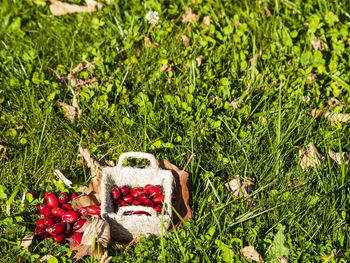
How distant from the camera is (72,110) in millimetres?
3537

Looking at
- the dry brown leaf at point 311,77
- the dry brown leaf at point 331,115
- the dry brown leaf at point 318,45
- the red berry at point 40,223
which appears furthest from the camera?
the dry brown leaf at point 318,45

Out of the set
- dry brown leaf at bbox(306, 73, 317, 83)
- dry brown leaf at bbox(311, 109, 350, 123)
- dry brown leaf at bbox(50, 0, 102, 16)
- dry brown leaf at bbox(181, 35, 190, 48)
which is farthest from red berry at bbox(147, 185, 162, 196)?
dry brown leaf at bbox(50, 0, 102, 16)

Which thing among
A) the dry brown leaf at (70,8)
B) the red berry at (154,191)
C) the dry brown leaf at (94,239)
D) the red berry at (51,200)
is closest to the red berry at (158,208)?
the red berry at (154,191)

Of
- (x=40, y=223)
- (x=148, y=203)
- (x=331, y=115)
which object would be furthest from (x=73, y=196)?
(x=331, y=115)

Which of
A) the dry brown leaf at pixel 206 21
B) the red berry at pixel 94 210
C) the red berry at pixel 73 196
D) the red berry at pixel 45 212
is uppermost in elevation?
the dry brown leaf at pixel 206 21

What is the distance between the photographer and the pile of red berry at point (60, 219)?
107 inches

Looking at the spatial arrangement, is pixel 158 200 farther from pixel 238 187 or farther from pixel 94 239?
pixel 238 187

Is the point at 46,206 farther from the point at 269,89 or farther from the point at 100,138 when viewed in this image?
the point at 269,89

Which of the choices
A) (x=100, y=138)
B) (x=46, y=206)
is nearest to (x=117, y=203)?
(x=46, y=206)

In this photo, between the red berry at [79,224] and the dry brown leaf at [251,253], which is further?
the red berry at [79,224]

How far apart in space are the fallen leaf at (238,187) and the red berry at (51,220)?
48.4 inches

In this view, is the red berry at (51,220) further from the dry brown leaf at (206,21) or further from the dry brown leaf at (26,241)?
the dry brown leaf at (206,21)

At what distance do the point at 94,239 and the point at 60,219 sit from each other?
43 centimetres

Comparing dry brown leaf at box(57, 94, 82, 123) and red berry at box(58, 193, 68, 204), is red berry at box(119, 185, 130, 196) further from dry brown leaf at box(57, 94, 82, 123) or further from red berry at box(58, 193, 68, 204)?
dry brown leaf at box(57, 94, 82, 123)
